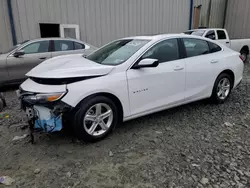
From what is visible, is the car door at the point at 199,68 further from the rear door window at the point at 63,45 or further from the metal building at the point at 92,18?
the metal building at the point at 92,18

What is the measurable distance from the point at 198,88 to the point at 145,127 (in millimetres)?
1345

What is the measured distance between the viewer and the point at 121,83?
3041mm

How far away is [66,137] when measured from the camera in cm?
321

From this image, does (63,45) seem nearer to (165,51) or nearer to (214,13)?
(165,51)

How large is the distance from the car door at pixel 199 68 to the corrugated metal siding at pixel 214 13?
1001 centimetres

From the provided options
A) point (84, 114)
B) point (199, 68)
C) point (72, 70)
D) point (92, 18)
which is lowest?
point (84, 114)

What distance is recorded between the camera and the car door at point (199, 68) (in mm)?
3801

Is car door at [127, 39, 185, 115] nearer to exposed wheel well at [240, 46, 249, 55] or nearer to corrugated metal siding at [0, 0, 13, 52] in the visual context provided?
corrugated metal siding at [0, 0, 13, 52]

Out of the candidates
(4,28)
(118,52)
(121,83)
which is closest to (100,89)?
(121,83)

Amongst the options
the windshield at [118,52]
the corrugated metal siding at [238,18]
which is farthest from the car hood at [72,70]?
the corrugated metal siding at [238,18]

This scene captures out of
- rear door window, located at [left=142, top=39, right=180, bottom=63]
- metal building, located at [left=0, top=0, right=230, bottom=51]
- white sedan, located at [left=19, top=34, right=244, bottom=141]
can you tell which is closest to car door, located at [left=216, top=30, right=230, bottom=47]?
metal building, located at [left=0, top=0, right=230, bottom=51]

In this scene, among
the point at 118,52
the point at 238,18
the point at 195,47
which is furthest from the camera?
the point at 238,18

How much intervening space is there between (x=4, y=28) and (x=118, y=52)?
6353 millimetres

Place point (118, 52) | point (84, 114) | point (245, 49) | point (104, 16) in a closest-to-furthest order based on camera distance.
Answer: point (84, 114), point (118, 52), point (104, 16), point (245, 49)
